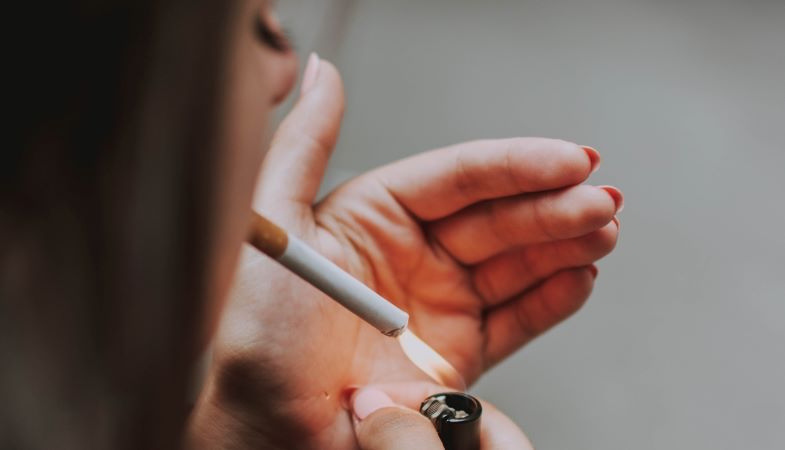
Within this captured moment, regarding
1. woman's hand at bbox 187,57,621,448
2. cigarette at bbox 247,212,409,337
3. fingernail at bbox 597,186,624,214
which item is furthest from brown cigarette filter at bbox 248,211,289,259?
fingernail at bbox 597,186,624,214

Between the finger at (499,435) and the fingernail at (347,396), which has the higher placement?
the finger at (499,435)

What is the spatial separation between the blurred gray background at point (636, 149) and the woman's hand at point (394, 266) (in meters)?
0.09

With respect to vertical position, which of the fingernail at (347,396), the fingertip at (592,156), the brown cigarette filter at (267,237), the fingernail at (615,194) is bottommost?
the fingernail at (347,396)

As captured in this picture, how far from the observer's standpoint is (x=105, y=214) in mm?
247

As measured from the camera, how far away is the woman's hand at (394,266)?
0.54 meters

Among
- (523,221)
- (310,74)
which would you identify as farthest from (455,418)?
(310,74)

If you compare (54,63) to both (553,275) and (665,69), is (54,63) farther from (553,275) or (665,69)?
(665,69)

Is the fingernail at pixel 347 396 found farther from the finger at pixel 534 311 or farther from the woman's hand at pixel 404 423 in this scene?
the finger at pixel 534 311

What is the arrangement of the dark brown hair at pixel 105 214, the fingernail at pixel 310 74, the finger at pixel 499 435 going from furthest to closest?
the fingernail at pixel 310 74 → the finger at pixel 499 435 → the dark brown hair at pixel 105 214

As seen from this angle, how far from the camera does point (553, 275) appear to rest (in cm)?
63

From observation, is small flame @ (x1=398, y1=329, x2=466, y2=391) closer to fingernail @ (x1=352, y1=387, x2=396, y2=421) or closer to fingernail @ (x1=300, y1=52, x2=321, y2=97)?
fingernail @ (x1=352, y1=387, x2=396, y2=421)

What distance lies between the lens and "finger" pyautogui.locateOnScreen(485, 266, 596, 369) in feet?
2.05

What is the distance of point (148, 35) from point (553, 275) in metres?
0.45

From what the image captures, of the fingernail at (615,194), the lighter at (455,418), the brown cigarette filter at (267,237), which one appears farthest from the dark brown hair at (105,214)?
the fingernail at (615,194)
